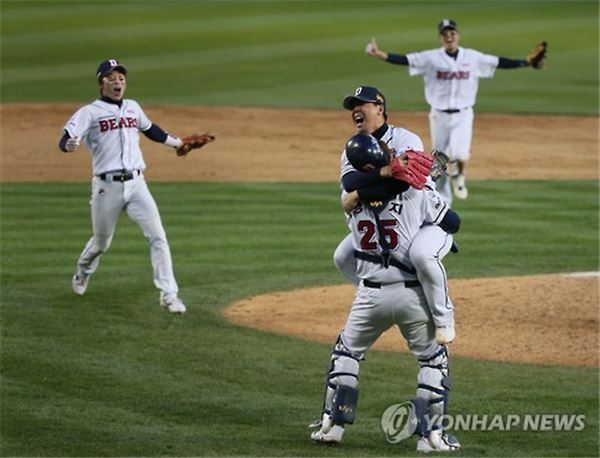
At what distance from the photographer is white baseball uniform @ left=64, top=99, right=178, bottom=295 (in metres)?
14.0

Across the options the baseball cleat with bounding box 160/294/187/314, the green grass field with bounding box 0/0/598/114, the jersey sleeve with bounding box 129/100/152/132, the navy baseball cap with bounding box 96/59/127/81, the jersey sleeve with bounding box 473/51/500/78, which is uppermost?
the green grass field with bounding box 0/0/598/114

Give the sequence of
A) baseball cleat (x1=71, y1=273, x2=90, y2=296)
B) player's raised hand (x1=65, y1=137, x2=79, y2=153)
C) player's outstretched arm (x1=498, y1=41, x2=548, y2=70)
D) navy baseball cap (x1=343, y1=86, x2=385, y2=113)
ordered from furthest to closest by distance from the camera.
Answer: player's outstretched arm (x1=498, y1=41, x2=548, y2=70)
baseball cleat (x1=71, y1=273, x2=90, y2=296)
player's raised hand (x1=65, y1=137, x2=79, y2=153)
navy baseball cap (x1=343, y1=86, x2=385, y2=113)

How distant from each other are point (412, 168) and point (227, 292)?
625 cm

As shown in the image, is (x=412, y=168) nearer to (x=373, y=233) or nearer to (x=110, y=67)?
(x=373, y=233)

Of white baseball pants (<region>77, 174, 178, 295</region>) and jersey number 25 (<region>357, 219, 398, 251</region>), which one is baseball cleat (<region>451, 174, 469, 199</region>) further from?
jersey number 25 (<region>357, 219, 398, 251</region>)

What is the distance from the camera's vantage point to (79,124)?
13.8 m

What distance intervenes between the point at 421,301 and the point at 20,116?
776 inches

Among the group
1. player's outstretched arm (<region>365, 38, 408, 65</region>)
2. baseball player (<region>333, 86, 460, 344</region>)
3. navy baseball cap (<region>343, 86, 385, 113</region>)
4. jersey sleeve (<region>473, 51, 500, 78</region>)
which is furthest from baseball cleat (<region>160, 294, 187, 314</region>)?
jersey sleeve (<region>473, 51, 500, 78</region>)

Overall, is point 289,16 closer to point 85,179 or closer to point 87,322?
point 85,179

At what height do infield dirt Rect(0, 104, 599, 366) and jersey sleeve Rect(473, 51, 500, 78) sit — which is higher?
jersey sleeve Rect(473, 51, 500, 78)

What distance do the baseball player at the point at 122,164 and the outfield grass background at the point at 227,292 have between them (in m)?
0.49

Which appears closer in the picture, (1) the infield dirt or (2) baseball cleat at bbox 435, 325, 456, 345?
(2) baseball cleat at bbox 435, 325, 456, 345

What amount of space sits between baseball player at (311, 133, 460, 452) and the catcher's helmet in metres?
0.27

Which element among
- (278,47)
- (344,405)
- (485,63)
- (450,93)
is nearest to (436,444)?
(344,405)
